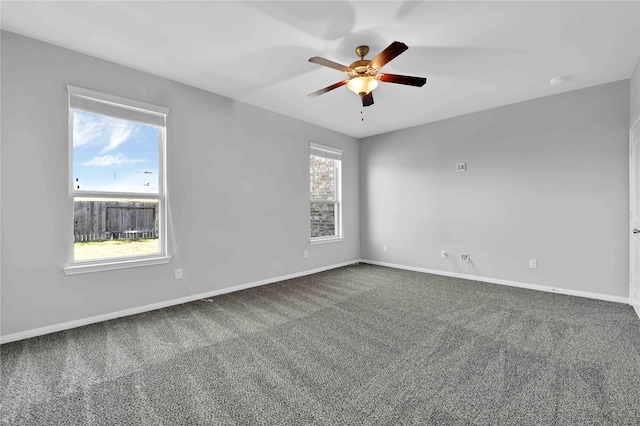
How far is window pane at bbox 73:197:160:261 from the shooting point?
2.88 m

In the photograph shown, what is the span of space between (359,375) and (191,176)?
2.89m

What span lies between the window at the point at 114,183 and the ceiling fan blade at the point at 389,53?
241 centimetres

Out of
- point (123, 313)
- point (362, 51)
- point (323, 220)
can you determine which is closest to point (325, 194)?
point (323, 220)

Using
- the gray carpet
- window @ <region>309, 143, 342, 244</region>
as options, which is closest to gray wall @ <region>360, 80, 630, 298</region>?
the gray carpet

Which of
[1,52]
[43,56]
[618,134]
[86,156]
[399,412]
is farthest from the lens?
[618,134]

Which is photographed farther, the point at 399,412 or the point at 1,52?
the point at 1,52

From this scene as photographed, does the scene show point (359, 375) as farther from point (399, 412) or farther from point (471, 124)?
point (471, 124)

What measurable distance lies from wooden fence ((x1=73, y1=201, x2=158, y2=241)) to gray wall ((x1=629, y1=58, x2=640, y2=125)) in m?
5.32

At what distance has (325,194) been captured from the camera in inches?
218

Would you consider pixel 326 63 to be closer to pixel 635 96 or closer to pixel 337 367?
pixel 337 367

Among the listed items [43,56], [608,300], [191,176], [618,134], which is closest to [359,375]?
[191,176]

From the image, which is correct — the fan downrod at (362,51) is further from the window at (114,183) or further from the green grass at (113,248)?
the green grass at (113,248)

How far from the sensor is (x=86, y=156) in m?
2.90

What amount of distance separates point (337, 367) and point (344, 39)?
8.77 feet
